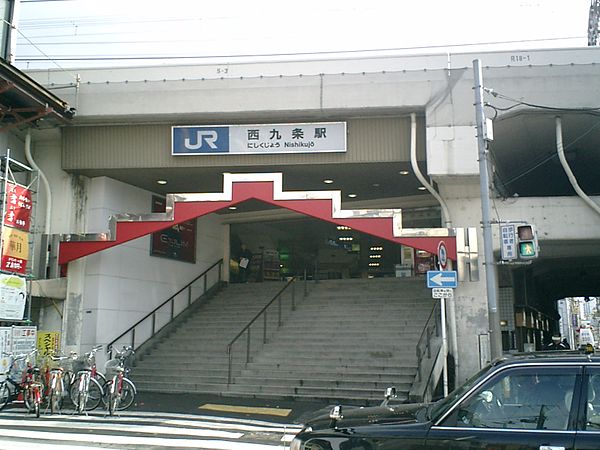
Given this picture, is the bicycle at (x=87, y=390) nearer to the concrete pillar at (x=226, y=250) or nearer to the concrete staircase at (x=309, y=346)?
the concrete staircase at (x=309, y=346)

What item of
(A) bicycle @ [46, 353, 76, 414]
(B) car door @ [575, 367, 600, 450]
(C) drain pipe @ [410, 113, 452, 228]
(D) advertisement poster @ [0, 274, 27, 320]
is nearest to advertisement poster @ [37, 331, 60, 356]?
(D) advertisement poster @ [0, 274, 27, 320]

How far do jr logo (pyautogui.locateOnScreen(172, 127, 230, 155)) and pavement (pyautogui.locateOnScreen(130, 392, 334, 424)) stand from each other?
6.00m

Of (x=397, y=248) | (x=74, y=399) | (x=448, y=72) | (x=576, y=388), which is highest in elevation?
(x=448, y=72)

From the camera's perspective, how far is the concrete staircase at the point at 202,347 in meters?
14.7

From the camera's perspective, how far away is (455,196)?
575 inches

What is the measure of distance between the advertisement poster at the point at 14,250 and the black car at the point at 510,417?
10.6 meters

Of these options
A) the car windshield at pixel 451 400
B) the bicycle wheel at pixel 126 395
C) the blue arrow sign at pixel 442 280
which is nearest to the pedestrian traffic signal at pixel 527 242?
the blue arrow sign at pixel 442 280

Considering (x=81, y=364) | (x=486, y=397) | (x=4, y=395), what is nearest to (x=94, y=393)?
(x=4, y=395)

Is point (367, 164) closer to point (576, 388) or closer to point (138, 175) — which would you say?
point (138, 175)

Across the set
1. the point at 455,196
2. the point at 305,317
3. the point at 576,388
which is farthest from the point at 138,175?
the point at 576,388

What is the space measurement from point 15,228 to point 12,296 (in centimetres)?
153

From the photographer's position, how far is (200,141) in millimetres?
15305

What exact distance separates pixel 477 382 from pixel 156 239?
14809mm

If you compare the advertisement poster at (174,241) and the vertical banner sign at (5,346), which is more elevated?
the advertisement poster at (174,241)
